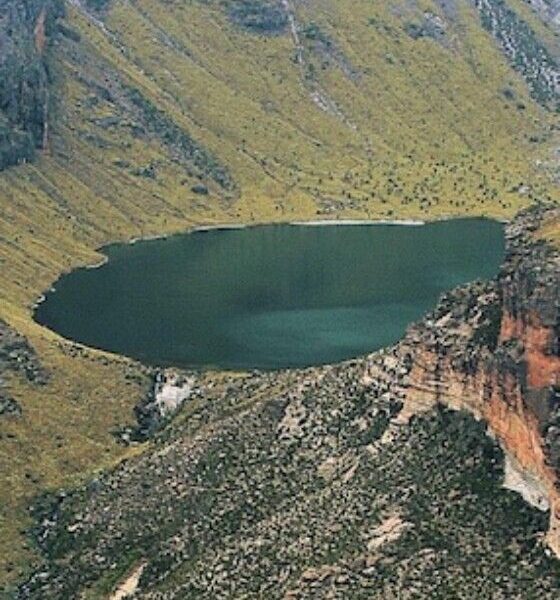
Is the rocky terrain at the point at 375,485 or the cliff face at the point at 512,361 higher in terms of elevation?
the cliff face at the point at 512,361

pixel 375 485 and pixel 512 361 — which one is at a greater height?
pixel 512 361

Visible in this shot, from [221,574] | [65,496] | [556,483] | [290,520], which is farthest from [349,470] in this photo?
[65,496]

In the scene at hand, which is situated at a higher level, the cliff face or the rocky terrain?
the cliff face

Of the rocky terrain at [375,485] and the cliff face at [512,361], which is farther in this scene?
the rocky terrain at [375,485]

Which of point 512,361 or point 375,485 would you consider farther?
point 375,485

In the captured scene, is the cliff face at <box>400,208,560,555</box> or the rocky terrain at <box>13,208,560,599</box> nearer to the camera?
the cliff face at <box>400,208,560,555</box>
